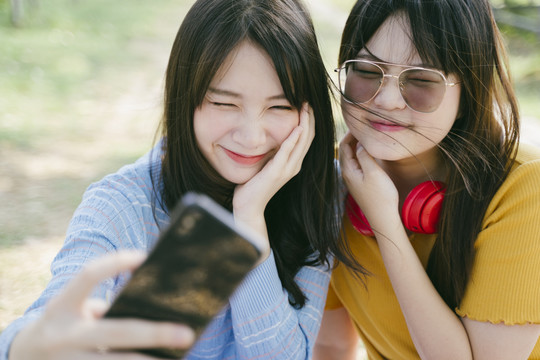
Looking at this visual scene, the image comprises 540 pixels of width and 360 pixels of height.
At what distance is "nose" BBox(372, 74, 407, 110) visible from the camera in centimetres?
198

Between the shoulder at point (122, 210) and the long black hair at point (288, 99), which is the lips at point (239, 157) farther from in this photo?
the shoulder at point (122, 210)

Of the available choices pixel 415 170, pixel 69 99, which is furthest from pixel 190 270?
pixel 69 99

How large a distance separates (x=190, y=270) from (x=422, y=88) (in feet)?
4.31

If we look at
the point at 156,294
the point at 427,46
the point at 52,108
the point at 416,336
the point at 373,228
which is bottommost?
the point at 52,108

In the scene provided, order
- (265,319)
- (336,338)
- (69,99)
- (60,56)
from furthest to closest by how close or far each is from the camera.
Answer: (60,56)
(69,99)
(336,338)
(265,319)

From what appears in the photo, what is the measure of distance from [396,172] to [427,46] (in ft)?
2.18

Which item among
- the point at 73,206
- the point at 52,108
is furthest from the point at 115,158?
the point at 52,108

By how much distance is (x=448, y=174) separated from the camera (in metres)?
2.19

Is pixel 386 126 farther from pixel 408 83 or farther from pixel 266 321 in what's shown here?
pixel 266 321

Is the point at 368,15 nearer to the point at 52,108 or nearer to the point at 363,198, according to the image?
the point at 363,198

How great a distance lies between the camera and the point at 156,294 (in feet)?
3.13

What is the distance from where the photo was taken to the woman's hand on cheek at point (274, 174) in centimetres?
198

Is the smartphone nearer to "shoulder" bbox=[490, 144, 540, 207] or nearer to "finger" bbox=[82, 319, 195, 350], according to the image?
"finger" bbox=[82, 319, 195, 350]

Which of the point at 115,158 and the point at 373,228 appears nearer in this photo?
the point at 373,228
